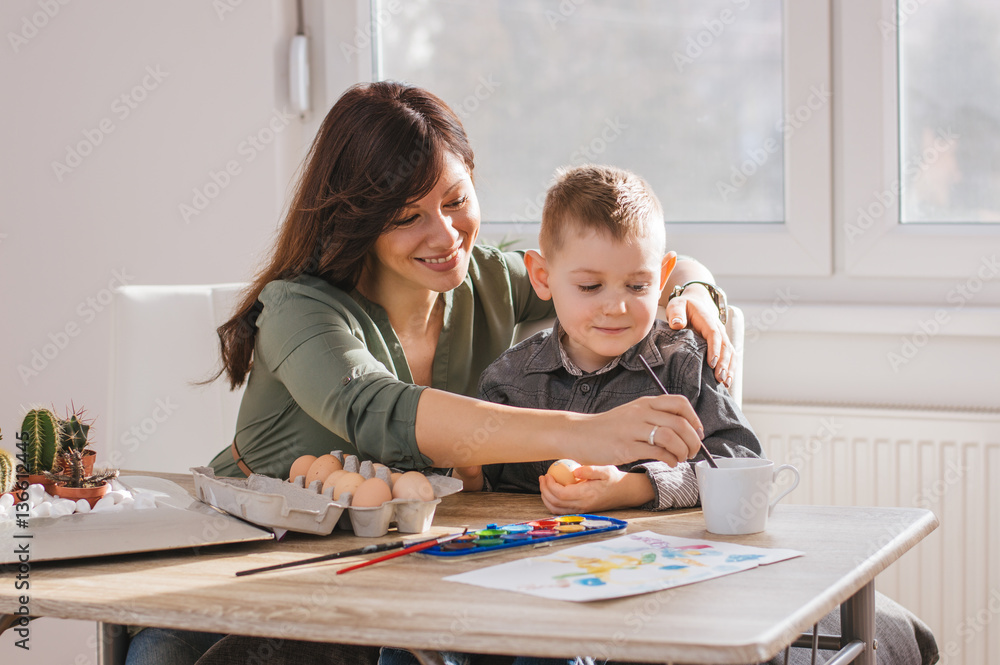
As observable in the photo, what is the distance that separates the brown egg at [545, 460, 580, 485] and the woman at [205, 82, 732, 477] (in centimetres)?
5

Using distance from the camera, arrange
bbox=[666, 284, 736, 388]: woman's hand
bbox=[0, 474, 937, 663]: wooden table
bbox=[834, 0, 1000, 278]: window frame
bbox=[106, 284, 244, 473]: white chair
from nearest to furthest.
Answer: bbox=[0, 474, 937, 663]: wooden table < bbox=[666, 284, 736, 388]: woman's hand < bbox=[106, 284, 244, 473]: white chair < bbox=[834, 0, 1000, 278]: window frame

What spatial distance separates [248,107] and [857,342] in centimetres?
160

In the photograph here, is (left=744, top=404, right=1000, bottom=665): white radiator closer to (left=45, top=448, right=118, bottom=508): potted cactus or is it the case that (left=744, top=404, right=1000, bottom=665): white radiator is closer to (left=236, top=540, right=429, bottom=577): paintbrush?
(left=236, top=540, right=429, bottom=577): paintbrush

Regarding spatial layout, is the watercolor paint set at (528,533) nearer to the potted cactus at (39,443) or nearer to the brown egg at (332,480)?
the brown egg at (332,480)

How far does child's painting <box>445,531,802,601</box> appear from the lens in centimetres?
85

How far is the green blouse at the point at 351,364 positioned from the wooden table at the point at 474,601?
169 mm

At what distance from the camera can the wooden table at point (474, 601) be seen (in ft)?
2.41

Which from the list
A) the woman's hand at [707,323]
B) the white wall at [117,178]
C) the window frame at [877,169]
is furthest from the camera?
the white wall at [117,178]

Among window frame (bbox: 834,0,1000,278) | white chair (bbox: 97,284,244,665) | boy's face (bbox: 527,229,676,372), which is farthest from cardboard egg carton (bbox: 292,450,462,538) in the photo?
window frame (bbox: 834,0,1000,278)

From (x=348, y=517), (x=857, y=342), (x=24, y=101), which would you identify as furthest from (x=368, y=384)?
(x=24, y=101)

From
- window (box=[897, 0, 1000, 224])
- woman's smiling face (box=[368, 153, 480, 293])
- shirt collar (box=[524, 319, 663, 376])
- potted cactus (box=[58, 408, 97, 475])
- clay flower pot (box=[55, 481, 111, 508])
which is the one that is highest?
window (box=[897, 0, 1000, 224])

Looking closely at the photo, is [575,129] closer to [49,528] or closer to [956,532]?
[956,532]

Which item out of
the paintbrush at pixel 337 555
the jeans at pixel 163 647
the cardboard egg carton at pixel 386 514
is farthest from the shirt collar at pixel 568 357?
the jeans at pixel 163 647

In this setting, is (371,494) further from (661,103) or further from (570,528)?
(661,103)
